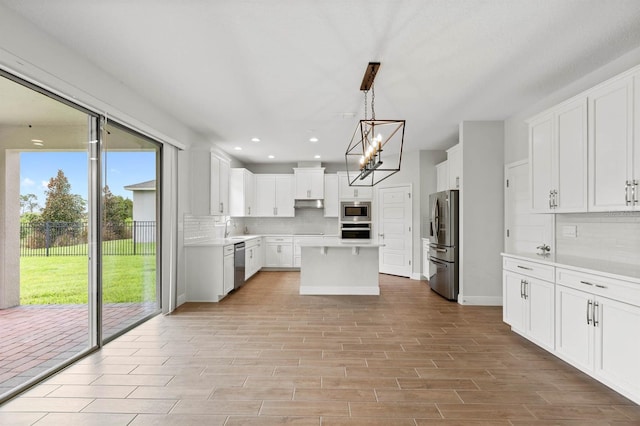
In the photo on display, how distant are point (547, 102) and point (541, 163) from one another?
998 millimetres

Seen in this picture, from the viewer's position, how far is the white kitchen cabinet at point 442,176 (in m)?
6.37

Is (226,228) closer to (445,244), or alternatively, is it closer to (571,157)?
(445,244)

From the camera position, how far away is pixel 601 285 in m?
2.56

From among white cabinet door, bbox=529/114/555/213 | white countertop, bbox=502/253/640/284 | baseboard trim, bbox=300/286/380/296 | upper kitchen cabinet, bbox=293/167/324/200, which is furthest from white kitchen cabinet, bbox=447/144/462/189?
upper kitchen cabinet, bbox=293/167/324/200

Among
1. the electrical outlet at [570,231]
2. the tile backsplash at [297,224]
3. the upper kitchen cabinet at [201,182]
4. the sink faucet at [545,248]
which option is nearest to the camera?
the electrical outlet at [570,231]

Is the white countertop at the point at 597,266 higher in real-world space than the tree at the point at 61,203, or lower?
lower

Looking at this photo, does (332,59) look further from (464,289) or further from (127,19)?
(464,289)

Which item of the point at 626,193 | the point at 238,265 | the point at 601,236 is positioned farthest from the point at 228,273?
the point at 626,193

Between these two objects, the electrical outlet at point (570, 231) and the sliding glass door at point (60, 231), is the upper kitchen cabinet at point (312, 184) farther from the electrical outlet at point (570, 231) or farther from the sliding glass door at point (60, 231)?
the electrical outlet at point (570, 231)

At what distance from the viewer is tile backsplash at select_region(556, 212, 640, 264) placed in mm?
2922

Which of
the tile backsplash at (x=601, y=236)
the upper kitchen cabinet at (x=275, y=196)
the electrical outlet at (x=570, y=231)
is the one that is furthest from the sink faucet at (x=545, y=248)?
the upper kitchen cabinet at (x=275, y=196)

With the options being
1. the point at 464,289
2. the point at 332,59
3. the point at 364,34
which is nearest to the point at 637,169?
the point at 364,34

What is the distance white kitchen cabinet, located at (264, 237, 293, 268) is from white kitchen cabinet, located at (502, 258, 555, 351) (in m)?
5.25

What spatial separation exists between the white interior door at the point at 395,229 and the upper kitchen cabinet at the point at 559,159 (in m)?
3.60
